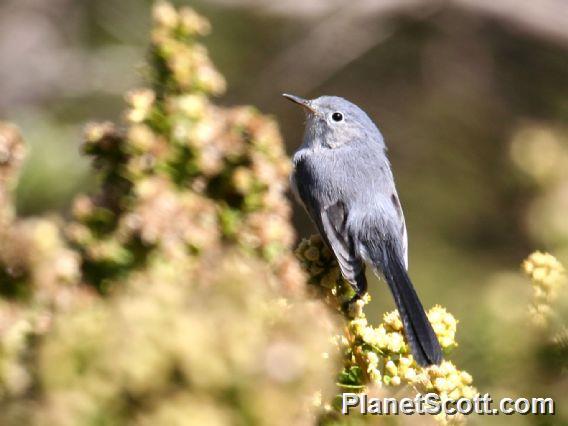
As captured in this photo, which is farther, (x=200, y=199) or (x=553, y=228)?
(x=553, y=228)

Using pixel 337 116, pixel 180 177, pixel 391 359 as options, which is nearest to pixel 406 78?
pixel 337 116

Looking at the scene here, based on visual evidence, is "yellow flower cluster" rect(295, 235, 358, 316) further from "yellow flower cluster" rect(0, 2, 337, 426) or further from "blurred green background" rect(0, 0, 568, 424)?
"blurred green background" rect(0, 0, 568, 424)

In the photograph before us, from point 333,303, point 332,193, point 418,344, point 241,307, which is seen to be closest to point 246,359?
point 241,307

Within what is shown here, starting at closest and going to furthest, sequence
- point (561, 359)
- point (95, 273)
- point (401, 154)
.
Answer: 1. point (95, 273)
2. point (561, 359)
3. point (401, 154)

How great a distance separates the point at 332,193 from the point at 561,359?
2.16 meters

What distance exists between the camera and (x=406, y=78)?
520cm

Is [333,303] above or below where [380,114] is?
below

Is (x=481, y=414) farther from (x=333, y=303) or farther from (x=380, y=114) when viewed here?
(x=380, y=114)

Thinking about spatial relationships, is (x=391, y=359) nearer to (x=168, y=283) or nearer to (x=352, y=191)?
(x=168, y=283)

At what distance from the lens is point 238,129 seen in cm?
124

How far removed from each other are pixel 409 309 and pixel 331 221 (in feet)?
2.97

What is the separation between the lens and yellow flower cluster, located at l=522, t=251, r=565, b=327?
3.89 ft

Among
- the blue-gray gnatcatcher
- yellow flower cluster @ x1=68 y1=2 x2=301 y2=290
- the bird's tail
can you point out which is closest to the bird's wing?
the blue-gray gnatcatcher

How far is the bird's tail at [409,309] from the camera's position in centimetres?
146
